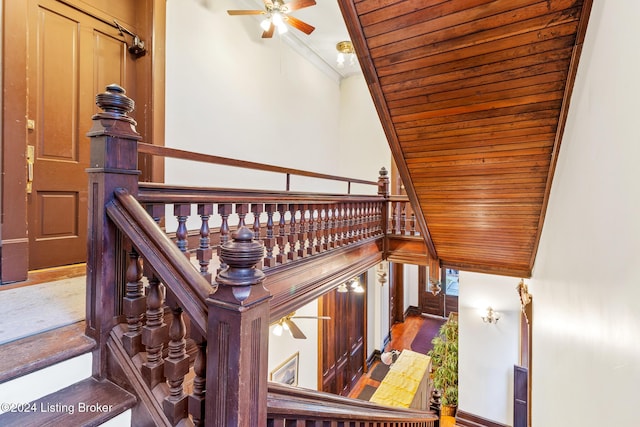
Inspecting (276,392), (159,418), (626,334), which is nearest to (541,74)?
(626,334)

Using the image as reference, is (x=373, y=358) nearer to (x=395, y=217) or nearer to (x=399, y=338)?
A: (x=399, y=338)

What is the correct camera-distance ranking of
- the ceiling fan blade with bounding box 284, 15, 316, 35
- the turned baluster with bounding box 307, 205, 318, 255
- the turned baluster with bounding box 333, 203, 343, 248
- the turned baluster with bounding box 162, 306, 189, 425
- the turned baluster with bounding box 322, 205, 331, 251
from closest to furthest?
1. the turned baluster with bounding box 162, 306, 189, 425
2. the turned baluster with bounding box 307, 205, 318, 255
3. the turned baluster with bounding box 322, 205, 331, 251
4. the turned baluster with bounding box 333, 203, 343, 248
5. the ceiling fan blade with bounding box 284, 15, 316, 35

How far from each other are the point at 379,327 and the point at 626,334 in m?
6.04

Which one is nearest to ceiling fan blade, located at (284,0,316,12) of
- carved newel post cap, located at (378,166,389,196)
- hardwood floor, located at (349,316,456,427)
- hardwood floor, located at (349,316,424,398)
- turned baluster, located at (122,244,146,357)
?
carved newel post cap, located at (378,166,389,196)

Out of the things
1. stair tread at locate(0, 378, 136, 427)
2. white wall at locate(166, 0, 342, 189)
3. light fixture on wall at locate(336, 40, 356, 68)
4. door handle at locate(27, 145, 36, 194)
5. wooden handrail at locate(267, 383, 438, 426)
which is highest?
light fixture on wall at locate(336, 40, 356, 68)

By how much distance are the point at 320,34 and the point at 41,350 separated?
462cm

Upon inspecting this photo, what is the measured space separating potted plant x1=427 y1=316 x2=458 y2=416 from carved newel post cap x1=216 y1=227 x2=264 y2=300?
5.08 metres

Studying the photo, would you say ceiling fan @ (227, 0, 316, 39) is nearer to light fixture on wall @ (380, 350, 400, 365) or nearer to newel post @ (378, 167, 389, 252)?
newel post @ (378, 167, 389, 252)

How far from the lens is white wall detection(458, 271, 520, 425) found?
4.20m

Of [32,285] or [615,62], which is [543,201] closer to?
[615,62]

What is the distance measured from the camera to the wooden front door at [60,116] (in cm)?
209

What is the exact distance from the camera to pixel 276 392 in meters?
1.14

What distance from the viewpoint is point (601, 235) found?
51.0 inches

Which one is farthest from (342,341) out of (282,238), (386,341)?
(282,238)
